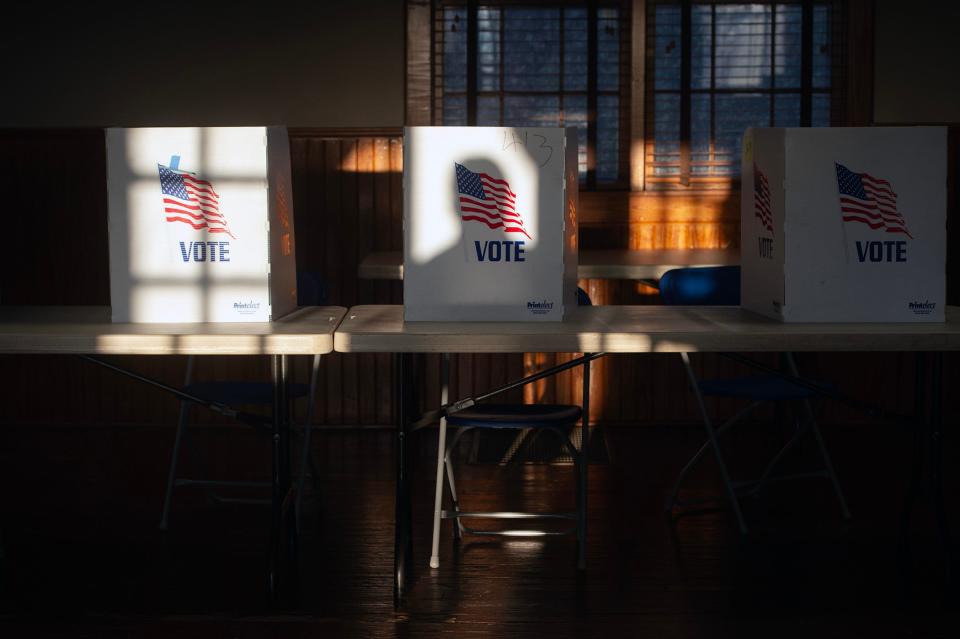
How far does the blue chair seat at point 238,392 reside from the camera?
12.9 feet

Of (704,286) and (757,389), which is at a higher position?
(704,286)

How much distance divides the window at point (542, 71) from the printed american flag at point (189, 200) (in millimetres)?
2776

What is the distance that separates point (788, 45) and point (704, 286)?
210 cm

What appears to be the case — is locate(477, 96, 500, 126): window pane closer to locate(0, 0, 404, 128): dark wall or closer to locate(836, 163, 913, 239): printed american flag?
locate(0, 0, 404, 128): dark wall

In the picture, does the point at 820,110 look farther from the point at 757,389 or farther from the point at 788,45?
the point at 757,389

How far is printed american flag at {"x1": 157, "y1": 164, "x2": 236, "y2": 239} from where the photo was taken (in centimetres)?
292

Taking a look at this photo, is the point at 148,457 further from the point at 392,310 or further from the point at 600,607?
the point at 600,607

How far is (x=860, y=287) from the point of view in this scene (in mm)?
2959

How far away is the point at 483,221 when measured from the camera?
2.89 metres

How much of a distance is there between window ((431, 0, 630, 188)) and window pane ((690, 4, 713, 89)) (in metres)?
0.33

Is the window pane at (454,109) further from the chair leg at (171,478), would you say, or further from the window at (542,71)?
the chair leg at (171,478)

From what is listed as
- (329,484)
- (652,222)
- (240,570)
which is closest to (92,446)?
(329,484)

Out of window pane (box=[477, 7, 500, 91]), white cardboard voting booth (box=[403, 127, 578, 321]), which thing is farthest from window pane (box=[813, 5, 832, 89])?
white cardboard voting booth (box=[403, 127, 578, 321])

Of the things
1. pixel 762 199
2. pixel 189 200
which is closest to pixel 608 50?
pixel 762 199
